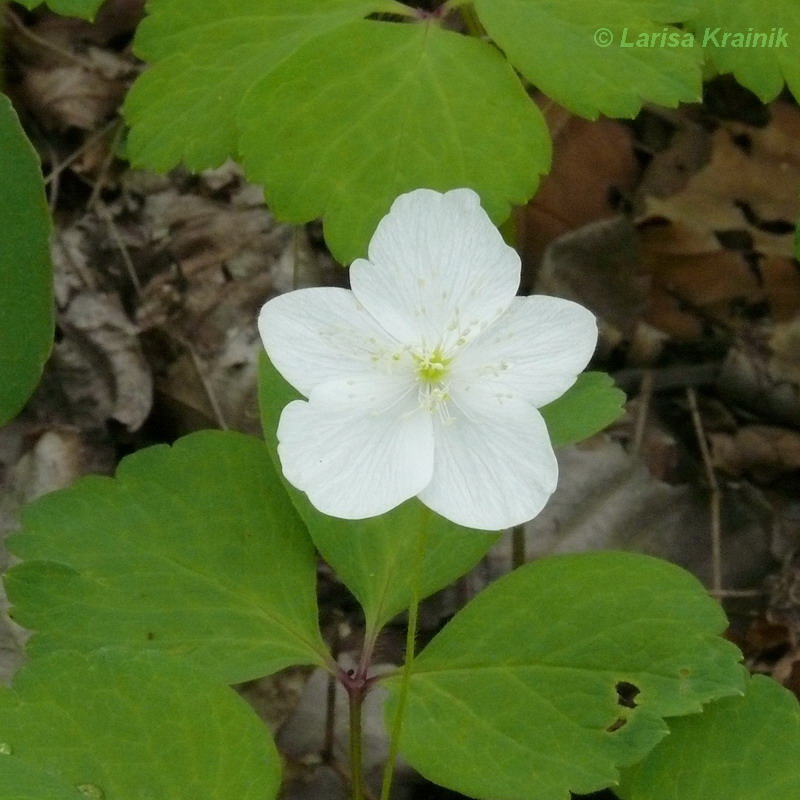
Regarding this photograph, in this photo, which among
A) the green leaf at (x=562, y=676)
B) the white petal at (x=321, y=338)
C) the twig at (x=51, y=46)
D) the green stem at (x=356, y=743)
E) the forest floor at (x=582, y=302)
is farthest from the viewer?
the twig at (x=51, y=46)

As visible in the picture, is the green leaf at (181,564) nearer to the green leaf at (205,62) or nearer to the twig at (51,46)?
the green leaf at (205,62)

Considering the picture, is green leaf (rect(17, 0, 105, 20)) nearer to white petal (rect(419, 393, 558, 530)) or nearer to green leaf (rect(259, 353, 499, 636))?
green leaf (rect(259, 353, 499, 636))

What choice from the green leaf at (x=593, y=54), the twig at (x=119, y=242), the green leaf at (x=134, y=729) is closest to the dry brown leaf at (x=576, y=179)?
the green leaf at (x=593, y=54)

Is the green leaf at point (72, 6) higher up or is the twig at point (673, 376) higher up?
the green leaf at point (72, 6)

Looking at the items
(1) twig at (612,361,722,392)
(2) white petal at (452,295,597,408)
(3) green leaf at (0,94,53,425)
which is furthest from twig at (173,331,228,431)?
(2) white petal at (452,295,597,408)

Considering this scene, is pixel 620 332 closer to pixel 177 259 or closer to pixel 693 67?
pixel 693 67

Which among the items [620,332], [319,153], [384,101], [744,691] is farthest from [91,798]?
[620,332]

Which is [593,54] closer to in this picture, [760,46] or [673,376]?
[760,46]

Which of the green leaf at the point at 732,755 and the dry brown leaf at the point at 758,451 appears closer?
the green leaf at the point at 732,755
